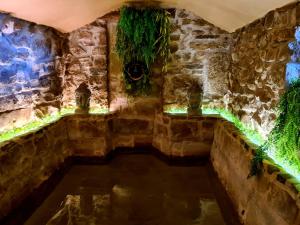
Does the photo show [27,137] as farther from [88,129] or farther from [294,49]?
[294,49]

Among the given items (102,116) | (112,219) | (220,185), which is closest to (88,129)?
(102,116)

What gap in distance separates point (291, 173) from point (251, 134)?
101cm

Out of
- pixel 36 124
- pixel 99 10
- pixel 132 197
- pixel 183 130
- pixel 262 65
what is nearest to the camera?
pixel 262 65

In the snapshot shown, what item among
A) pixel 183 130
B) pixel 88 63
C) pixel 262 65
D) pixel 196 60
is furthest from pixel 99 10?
pixel 262 65

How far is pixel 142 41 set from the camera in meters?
4.04

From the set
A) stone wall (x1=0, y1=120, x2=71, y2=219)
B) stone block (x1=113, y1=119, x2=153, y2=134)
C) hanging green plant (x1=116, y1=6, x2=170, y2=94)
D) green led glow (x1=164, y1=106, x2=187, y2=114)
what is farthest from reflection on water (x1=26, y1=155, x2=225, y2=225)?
hanging green plant (x1=116, y1=6, x2=170, y2=94)

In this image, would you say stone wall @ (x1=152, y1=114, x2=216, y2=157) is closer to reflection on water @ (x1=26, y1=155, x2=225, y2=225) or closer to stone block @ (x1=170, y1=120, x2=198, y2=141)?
stone block @ (x1=170, y1=120, x2=198, y2=141)

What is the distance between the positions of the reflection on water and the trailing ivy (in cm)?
80

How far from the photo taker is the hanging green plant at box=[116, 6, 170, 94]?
A: 3.90 metres

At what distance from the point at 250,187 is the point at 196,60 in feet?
7.95

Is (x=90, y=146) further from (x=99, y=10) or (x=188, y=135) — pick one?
(x=99, y=10)

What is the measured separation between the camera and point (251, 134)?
293 cm

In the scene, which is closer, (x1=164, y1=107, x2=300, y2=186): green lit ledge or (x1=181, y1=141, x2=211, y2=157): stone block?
(x1=164, y1=107, x2=300, y2=186): green lit ledge

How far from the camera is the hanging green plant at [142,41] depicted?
12.8 ft
